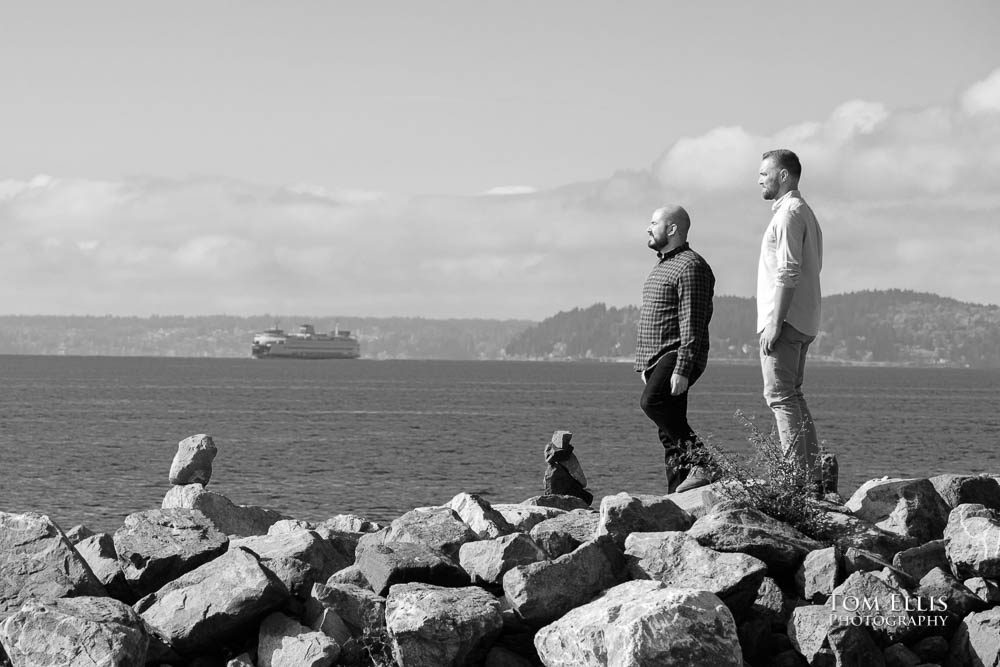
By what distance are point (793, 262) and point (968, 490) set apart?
95.4 inches

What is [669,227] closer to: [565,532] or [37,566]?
[565,532]

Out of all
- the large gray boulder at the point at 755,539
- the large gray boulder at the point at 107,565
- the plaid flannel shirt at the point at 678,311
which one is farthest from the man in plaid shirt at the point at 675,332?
the large gray boulder at the point at 107,565

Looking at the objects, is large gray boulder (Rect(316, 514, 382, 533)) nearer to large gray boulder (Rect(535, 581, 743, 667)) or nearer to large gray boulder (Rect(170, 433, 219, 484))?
large gray boulder (Rect(170, 433, 219, 484))

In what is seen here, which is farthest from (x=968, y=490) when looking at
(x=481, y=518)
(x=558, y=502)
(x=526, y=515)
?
(x=481, y=518)

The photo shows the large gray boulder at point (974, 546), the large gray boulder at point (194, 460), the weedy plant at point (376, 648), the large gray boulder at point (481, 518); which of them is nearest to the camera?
the weedy plant at point (376, 648)

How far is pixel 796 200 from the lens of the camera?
8984 mm

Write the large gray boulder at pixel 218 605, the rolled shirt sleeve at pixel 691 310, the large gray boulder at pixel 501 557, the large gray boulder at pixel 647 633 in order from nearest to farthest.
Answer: the large gray boulder at pixel 647 633
the large gray boulder at pixel 218 605
the large gray boulder at pixel 501 557
the rolled shirt sleeve at pixel 691 310

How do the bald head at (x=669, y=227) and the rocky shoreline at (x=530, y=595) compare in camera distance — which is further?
the bald head at (x=669, y=227)

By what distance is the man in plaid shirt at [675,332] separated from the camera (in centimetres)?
949

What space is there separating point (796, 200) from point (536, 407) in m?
70.9

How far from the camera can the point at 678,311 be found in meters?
9.65

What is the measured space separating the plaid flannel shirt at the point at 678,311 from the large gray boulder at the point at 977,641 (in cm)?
271

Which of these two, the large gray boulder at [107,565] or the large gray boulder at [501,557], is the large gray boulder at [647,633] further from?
the large gray boulder at [107,565]

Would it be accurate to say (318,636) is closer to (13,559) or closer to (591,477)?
(13,559)
